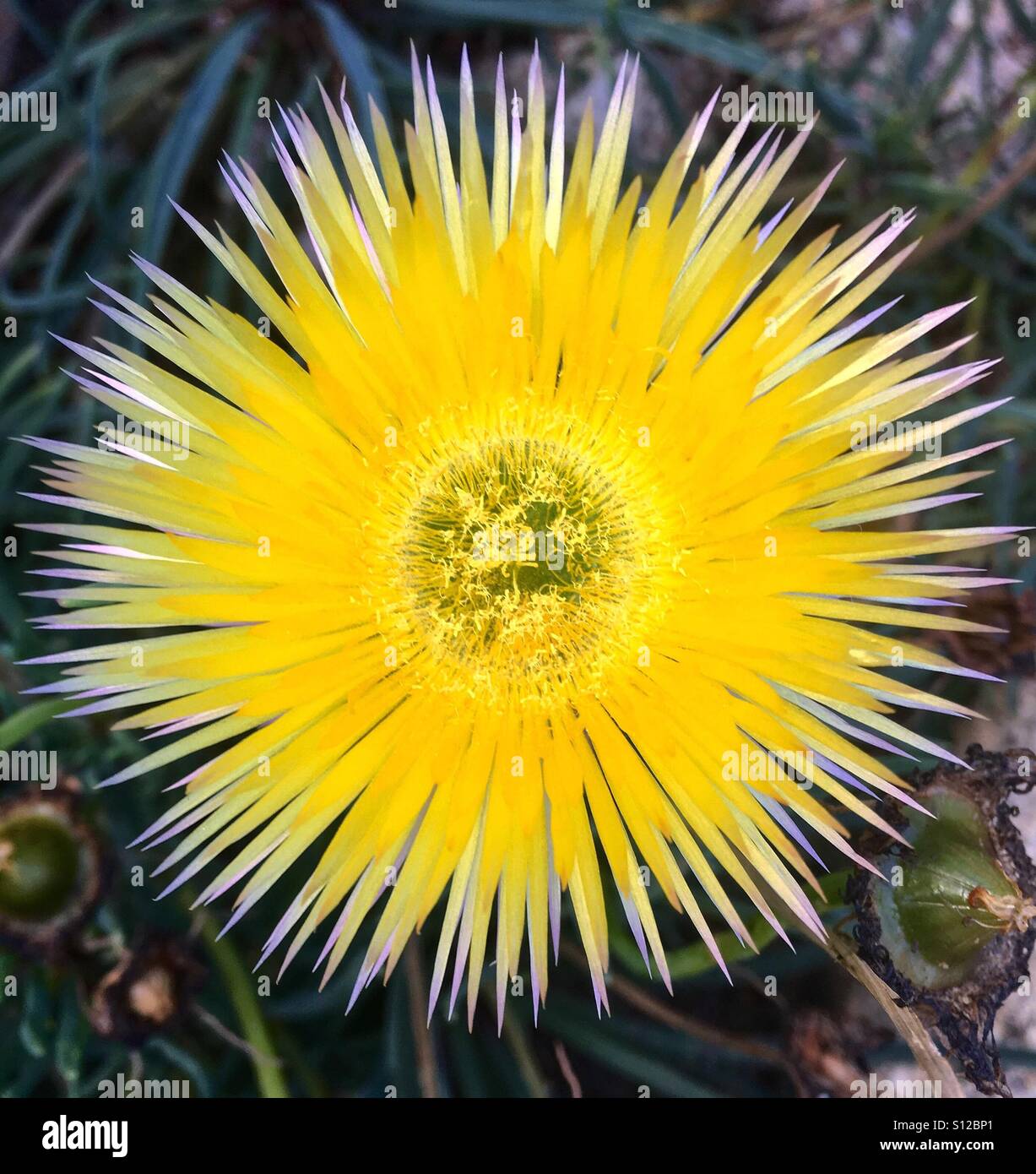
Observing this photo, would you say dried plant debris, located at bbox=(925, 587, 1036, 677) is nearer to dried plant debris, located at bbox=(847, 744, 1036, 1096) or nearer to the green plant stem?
dried plant debris, located at bbox=(847, 744, 1036, 1096)

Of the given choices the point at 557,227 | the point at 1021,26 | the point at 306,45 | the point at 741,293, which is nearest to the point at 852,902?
the point at 741,293

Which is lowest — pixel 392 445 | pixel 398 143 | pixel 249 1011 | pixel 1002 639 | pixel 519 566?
pixel 249 1011

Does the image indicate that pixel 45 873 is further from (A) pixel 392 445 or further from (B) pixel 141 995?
(A) pixel 392 445

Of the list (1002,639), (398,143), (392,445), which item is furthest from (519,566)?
(398,143)

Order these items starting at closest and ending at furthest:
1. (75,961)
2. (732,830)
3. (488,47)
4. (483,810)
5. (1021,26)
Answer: (732,830), (483,810), (75,961), (1021,26), (488,47)

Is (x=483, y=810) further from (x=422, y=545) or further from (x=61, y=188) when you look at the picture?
(x=61, y=188)

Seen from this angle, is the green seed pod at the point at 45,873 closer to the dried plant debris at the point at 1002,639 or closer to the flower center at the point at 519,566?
Answer: the flower center at the point at 519,566

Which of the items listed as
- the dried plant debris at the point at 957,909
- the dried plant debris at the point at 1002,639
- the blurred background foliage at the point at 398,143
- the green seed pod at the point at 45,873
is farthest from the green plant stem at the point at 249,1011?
the dried plant debris at the point at 1002,639
